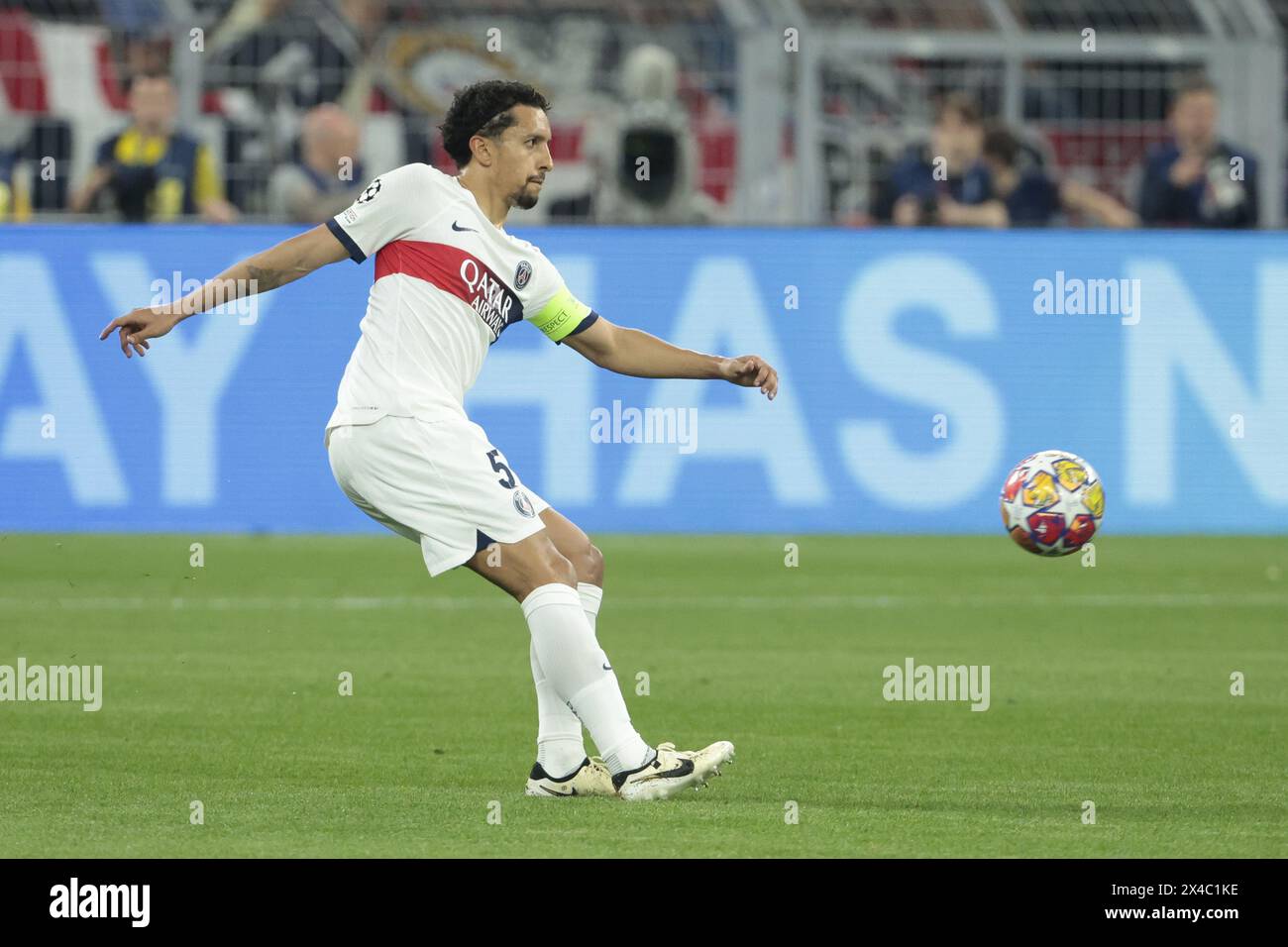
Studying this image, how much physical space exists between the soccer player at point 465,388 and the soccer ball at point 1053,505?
2.61m

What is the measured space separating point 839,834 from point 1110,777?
166 cm

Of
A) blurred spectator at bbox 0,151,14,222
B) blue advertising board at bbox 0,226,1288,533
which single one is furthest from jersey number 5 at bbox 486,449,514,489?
blurred spectator at bbox 0,151,14,222

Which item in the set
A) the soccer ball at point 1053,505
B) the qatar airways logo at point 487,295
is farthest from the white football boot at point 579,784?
the soccer ball at point 1053,505

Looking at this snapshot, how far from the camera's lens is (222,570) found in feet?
49.2

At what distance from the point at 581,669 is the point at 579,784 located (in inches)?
17.3

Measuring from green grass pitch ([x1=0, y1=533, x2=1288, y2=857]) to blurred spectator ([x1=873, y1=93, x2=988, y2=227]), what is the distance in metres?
2.46

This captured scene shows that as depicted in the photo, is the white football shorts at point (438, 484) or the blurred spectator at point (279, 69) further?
the blurred spectator at point (279, 69)

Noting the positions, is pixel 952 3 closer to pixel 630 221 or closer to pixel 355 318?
pixel 630 221

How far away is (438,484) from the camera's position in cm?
760

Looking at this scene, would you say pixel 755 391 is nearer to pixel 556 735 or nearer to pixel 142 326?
pixel 556 735

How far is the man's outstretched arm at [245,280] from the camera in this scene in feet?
24.3

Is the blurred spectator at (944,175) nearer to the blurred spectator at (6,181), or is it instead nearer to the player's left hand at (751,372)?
the blurred spectator at (6,181)

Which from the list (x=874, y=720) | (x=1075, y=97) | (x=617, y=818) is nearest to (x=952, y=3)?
(x=1075, y=97)

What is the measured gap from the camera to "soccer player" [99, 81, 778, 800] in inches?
299
